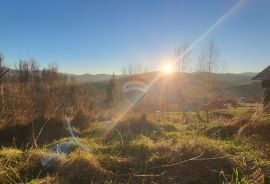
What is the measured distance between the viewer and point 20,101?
14.3 meters

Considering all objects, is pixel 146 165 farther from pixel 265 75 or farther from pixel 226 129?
pixel 265 75

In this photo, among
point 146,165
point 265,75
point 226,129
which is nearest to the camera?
point 146,165

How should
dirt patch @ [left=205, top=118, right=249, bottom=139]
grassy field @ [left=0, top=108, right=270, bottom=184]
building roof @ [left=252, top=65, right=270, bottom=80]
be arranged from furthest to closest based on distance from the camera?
1. building roof @ [left=252, top=65, right=270, bottom=80]
2. dirt patch @ [left=205, top=118, right=249, bottom=139]
3. grassy field @ [left=0, top=108, right=270, bottom=184]

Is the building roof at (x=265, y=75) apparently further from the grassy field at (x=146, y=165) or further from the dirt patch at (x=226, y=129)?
the grassy field at (x=146, y=165)

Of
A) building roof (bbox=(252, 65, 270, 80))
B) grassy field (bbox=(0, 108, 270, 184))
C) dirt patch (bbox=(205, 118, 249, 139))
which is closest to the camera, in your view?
grassy field (bbox=(0, 108, 270, 184))

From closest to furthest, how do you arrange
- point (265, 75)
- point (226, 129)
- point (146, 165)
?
point (146, 165), point (226, 129), point (265, 75)

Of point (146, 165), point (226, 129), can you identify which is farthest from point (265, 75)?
point (146, 165)

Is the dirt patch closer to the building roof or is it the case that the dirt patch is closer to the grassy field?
the grassy field

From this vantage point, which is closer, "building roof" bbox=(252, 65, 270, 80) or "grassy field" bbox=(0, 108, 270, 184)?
"grassy field" bbox=(0, 108, 270, 184)

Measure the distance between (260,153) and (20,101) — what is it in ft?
37.7

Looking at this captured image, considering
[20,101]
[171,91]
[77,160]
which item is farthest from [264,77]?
[171,91]

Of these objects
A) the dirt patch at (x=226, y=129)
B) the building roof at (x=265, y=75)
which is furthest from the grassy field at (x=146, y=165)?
the building roof at (x=265, y=75)

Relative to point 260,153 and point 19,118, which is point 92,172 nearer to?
point 260,153

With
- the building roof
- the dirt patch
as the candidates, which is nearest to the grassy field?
the dirt patch
